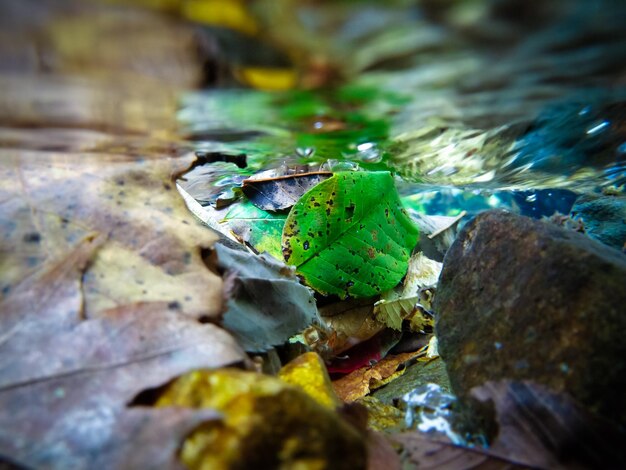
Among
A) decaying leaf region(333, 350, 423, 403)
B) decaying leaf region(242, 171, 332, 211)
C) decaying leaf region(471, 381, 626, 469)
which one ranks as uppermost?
decaying leaf region(242, 171, 332, 211)

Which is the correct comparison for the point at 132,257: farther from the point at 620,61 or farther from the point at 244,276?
the point at 620,61

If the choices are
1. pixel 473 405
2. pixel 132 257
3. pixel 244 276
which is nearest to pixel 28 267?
pixel 132 257

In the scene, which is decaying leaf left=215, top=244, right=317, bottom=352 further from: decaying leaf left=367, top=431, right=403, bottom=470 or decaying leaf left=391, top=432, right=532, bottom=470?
decaying leaf left=391, top=432, right=532, bottom=470

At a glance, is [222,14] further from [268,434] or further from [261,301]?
[268,434]

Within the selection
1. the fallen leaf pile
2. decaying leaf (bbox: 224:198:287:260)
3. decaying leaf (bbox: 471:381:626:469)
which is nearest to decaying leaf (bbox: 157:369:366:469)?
the fallen leaf pile

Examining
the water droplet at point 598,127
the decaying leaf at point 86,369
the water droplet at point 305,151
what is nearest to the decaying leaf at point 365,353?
the decaying leaf at point 86,369

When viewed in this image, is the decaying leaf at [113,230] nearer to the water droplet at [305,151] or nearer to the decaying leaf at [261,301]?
the decaying leaf at [261,301]

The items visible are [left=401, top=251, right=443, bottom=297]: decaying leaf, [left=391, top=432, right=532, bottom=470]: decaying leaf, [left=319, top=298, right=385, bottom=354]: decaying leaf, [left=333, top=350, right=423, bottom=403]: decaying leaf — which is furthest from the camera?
[left=401, top=251, right=443, bottom=297]: decaying leaf
